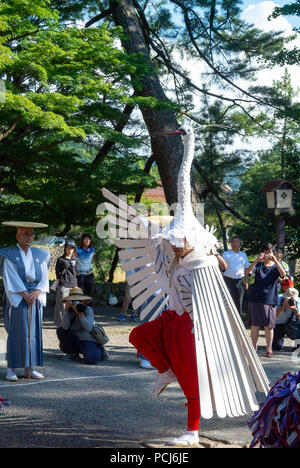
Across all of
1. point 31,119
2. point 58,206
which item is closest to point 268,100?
point 58,206

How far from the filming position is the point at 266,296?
7.80 metres

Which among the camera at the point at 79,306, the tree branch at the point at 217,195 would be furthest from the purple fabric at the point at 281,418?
the tree branch at the point at 217,195

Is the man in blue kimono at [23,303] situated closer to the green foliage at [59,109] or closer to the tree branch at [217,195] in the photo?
the green foliage at [59,109]

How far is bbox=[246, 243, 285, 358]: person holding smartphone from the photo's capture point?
25.4ft

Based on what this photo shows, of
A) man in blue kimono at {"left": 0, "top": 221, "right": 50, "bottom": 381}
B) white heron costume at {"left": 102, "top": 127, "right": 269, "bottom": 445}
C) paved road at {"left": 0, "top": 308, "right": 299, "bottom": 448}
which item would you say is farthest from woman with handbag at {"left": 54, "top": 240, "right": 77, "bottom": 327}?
white heron costume at {"left": 102, "top": 127, "right": 269, "bottom": 445}

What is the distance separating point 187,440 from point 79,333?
354cm

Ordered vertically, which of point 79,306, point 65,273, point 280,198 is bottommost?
point 79,306

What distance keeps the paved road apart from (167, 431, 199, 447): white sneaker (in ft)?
0.63

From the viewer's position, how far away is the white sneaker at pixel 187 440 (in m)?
3.70

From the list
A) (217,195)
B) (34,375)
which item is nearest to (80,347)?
(34,375)

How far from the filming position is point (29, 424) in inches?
165

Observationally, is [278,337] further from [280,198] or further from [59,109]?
[59,109]

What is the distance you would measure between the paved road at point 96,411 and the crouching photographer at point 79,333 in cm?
Answer: 18

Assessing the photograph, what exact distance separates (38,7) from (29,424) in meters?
6.70
